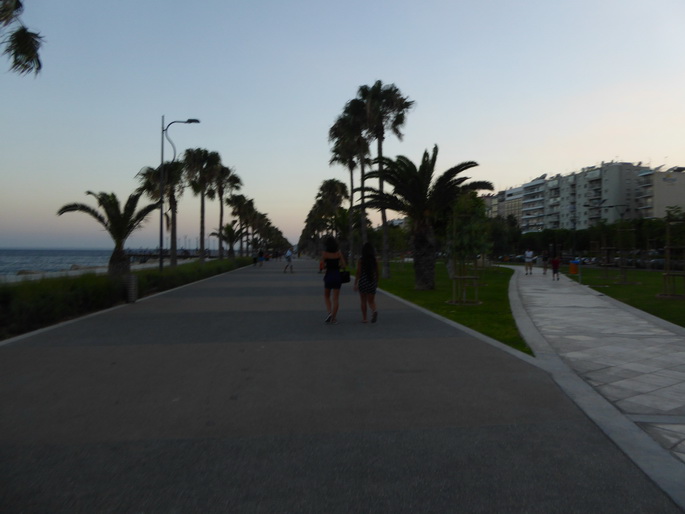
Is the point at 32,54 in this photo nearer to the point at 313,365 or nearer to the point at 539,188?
the point at 313,365

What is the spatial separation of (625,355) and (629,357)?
0.52ft

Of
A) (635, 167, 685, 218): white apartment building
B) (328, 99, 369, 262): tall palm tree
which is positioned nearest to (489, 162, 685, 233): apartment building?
(635, 167, 685, 218): white apartment building

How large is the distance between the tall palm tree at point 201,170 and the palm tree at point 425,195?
23.7 metres

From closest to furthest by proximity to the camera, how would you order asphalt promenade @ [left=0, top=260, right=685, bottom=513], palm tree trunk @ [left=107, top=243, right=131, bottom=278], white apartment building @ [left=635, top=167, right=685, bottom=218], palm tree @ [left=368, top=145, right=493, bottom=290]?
asphalt promenade @ [left=0, top=260, right=685, bottom=513] < palm tree trunk @ [left=107, top=243, right=131, bottom=278] < palm tree @ [left=368, top=145, right=493, bottom=290] < white apartment building @ [left=635, top=167, right=685, bottom=218]

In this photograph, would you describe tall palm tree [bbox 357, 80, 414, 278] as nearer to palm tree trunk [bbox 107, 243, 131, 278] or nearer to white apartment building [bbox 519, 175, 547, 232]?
palm tree trunk [bbox 107, 243, 131, 278]

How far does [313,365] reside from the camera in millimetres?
7680

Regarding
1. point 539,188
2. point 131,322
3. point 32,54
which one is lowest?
point 131,322

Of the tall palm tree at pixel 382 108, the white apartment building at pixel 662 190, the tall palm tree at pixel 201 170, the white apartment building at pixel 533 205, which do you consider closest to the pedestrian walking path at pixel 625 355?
the tall palm tree at pixel 382 108

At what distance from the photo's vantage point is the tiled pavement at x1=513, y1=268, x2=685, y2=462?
17.8ft

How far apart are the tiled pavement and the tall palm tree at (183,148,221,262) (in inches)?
1295

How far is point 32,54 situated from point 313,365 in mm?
10786

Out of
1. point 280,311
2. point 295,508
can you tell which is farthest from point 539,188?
point 295,508

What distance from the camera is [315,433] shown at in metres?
4.81

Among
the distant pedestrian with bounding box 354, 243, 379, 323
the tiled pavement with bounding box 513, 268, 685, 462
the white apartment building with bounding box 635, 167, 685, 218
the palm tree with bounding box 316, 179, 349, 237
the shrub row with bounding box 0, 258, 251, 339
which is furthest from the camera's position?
the white apartment building with bounding box 635, 167, 685, 218
